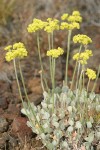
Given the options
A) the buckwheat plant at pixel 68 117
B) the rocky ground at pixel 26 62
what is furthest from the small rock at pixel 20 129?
the buckwheat plant at pixel 68 117

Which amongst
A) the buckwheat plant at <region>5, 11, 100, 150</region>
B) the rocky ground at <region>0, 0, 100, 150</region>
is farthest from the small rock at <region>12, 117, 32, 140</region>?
the buckwheat plant at <region>5, 11, 100, 150</region>

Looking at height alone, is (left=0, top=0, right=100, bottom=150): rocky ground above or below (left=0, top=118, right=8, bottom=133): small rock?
above

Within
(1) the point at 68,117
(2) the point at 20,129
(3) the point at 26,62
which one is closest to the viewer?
(1) the point at 68,117

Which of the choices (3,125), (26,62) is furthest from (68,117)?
(26,62)

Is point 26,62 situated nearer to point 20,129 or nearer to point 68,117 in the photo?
point 20,129

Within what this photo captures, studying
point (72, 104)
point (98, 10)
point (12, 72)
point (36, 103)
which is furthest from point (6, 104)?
point (98, 10)

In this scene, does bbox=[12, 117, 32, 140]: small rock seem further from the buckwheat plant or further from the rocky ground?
A: the buckwheat plant

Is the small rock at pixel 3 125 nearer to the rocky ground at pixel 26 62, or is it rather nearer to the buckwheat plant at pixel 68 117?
the rocky ground at pixel 26 62

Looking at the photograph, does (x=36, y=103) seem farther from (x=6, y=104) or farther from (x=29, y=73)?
(x=29, y=73)
